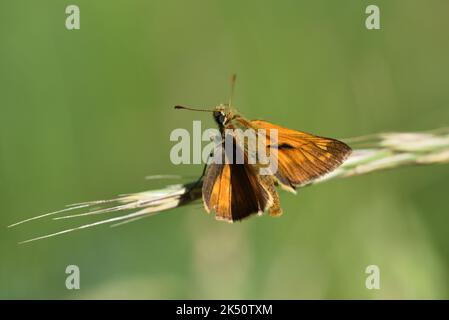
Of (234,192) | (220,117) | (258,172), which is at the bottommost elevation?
(234,192)

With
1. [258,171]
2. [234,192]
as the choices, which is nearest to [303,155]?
[258,171]

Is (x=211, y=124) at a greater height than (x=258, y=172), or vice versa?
(x=211, y=124)

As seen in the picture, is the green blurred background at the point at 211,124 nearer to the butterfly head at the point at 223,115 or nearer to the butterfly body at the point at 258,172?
the butterfly body at the point at 258,172

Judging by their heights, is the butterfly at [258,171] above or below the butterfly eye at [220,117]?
below

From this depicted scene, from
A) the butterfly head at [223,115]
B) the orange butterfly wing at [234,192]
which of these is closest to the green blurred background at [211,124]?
the orange butterfly wing at [234,192]

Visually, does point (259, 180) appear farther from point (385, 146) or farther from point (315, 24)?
point (315, 24)

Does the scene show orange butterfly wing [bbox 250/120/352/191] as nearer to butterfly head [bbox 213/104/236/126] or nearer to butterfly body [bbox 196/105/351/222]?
butterfly body [bbox 196/105/351/222]

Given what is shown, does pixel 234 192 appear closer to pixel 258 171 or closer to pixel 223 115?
pixel 258 171

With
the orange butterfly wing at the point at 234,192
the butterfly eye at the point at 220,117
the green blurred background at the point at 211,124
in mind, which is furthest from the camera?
the green blurred background at the point at 211,124
